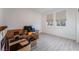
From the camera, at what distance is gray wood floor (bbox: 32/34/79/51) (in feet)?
4.88

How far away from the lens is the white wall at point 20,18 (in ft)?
4.84

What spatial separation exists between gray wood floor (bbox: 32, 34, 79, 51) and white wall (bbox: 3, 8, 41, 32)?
0.77 ft

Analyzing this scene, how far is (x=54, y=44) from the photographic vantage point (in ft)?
5.08

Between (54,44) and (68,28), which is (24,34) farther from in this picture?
(68,28)

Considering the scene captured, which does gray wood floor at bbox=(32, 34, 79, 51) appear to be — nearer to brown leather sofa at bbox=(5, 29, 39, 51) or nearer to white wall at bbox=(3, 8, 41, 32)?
brown leather sofa at bbox=(5, 29, 39, 51)

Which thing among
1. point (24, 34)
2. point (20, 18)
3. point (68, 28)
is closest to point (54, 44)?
point (68, 28)

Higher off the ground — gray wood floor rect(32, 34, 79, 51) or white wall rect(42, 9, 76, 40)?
white wall rect(42, 9, 76, 40)

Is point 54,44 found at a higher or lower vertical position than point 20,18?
lower

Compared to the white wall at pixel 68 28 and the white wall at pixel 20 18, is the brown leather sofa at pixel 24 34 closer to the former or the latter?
the white wall at pixel 20 18

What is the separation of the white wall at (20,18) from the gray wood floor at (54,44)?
236 millimetres

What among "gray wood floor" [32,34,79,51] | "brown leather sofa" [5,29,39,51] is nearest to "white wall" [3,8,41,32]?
"brown leather sofa" [5,29,39,51]

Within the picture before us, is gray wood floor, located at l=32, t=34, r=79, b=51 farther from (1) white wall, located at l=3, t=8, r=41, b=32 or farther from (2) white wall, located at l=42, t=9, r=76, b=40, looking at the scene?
(1) white wall, located at l=3, t=8, r=41, b=32

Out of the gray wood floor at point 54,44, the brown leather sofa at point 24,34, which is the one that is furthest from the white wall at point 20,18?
the gray wood floor at point 54,44

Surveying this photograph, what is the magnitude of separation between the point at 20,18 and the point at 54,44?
2.43ft
